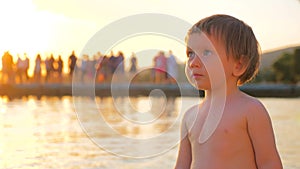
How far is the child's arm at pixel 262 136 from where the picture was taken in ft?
8.64

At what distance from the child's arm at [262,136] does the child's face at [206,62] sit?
0.18 m

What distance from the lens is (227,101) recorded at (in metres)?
2.74

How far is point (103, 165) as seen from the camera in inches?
219

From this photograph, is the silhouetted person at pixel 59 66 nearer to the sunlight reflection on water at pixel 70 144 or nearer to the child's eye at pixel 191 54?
the sunlight reflection on water at pixel 70 144

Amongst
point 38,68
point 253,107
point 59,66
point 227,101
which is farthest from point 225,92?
point 38,68

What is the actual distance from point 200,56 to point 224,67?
109 millimetres

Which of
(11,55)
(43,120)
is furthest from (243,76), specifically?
(11,55)

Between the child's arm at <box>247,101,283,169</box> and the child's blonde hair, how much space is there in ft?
0.57

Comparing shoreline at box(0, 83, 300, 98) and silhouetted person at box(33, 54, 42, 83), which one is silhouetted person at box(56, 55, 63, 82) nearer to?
shoreline at box(0, 83, 300, 98)

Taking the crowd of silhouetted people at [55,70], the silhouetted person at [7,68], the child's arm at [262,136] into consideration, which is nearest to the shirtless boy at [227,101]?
the child's arm at [262,136]

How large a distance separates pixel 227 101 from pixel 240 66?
0.50 ft

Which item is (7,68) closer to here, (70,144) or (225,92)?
(70,144)

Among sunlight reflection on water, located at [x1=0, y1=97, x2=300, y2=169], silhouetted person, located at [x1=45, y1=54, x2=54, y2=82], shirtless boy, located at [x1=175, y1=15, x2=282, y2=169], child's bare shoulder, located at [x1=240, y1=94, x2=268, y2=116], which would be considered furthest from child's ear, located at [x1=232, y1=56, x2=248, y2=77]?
silhouetted person, located at [x1=45, y1=54, x2=54, y2=82]

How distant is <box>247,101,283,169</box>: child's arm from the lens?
2633 millimetres
